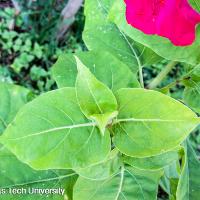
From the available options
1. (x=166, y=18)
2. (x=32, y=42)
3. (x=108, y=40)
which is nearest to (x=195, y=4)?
(x=166, y=18)

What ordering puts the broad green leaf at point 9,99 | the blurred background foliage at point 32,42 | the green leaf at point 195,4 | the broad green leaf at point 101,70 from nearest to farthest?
the green leaf at point 195,4
the broad green leaf at point 101,70
the broad green leaf at point 9,99
the blurred background foliage at point 32,42

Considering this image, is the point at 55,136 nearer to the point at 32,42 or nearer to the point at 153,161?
the point at 153,161

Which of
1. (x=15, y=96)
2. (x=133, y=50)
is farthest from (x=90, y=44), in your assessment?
(x=15, y=96)

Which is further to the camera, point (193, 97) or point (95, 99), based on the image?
point (193, 97)

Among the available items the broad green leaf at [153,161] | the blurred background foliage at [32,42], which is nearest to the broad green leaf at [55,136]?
the broad green leaf at [153,161]

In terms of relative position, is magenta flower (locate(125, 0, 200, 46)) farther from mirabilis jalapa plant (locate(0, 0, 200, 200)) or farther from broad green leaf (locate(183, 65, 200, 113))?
broad green leaf (locate(183, 65, 200, 113))

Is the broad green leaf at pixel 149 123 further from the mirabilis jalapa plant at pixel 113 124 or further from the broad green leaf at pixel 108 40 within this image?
the broad green leaf at pixel 108 40
